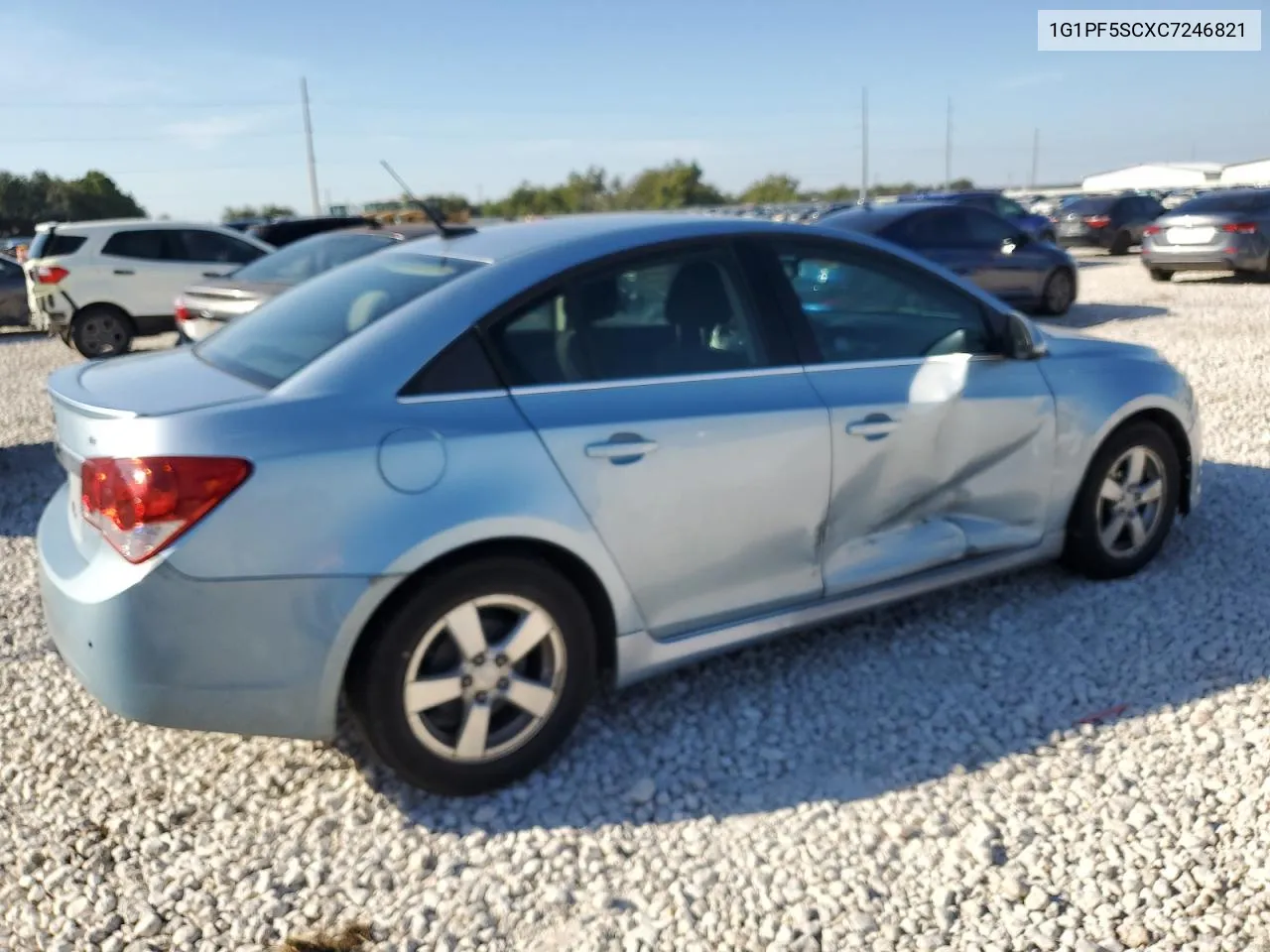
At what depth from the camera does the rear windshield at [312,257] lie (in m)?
9.23

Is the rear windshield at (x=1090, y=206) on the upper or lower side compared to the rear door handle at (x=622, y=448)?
upper

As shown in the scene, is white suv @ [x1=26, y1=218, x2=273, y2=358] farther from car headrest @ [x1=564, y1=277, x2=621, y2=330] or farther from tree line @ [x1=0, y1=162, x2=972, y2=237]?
tree line @ [x1=0, y1=162, x2=972, y2=237]

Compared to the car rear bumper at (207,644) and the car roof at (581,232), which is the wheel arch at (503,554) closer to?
the car rear bumper at (207,644)

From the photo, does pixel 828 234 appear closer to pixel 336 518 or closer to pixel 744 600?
pixel 744 600

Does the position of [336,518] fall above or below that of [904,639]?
above

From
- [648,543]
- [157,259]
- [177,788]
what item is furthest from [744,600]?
[157,259]

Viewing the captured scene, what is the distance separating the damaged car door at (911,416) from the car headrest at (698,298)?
0.23 meters

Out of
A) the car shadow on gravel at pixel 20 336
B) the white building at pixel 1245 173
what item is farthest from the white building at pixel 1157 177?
the car shadow on gravel at pixel 20 336

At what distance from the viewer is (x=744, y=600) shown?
354 centimetres

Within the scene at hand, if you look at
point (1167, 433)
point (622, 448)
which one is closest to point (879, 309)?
point (622, 448)

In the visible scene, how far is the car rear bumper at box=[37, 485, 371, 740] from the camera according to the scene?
109 inches

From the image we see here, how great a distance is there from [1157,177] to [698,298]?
82253mm

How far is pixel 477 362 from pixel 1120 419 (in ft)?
8.72

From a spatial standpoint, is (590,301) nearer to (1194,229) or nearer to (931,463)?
(931,463)
